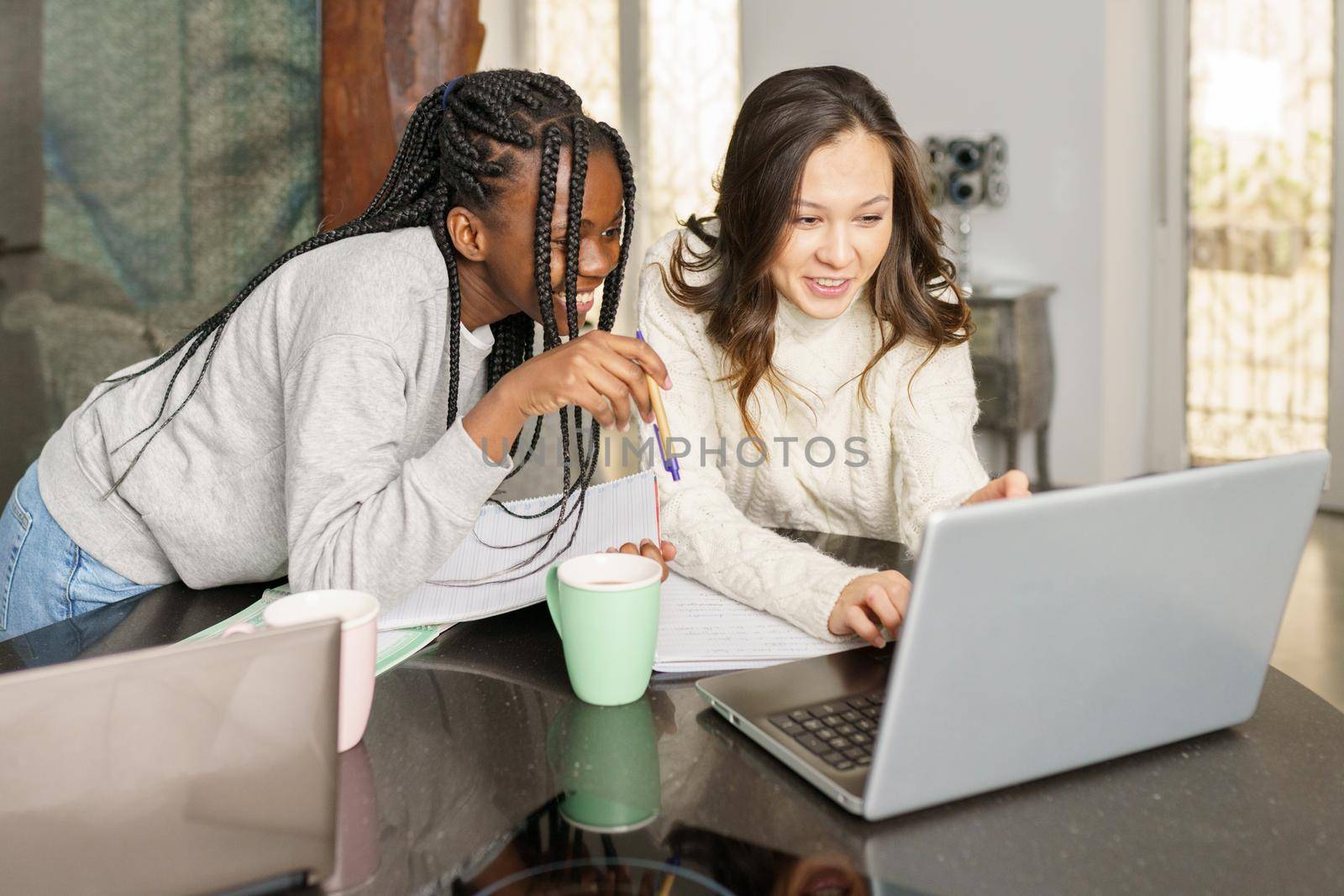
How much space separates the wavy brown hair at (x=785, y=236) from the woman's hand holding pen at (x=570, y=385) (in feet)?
1.27

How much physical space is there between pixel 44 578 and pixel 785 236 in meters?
0.86

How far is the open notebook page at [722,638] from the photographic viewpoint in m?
0.94

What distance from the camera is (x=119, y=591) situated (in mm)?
1207

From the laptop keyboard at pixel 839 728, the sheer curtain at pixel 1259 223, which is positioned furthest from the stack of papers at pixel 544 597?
the sheer curtain at pixel 1259 223

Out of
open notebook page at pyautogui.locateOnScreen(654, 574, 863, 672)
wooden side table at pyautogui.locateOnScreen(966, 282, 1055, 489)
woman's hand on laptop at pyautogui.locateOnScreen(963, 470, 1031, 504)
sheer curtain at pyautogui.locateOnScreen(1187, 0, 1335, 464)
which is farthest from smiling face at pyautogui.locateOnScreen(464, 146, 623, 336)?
sheer curtain at pyautogui.locateOnScreen(1187, 0, 1335, 464)

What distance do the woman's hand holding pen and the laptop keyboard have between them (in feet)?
0.98

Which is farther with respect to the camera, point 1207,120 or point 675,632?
point 1207,120

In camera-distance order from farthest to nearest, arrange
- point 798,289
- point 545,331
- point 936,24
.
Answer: point 936,24 < point 798,289 < point 545,331

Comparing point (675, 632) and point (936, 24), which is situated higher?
point (936, 24)

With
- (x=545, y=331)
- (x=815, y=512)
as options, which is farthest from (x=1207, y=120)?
(x=545, y=331)

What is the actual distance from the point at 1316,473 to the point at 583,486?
68 cm

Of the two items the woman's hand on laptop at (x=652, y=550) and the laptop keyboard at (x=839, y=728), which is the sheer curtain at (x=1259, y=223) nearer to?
the woman's hand on laptop at (x=652, y=550)

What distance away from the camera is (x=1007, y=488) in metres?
1.02

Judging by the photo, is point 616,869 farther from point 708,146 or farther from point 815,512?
point 708,146
